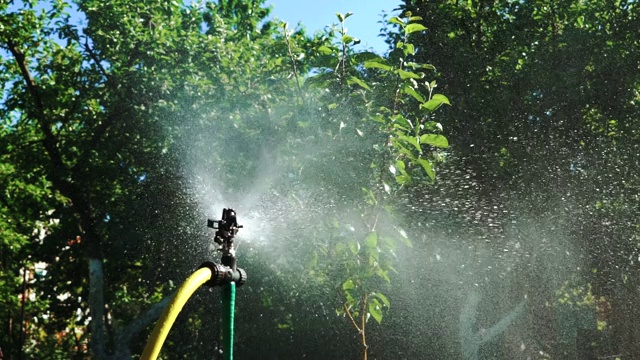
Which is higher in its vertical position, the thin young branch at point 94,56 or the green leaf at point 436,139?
the thin young branch at point 94,56

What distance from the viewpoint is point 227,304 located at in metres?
2.99

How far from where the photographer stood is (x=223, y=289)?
3113 mm

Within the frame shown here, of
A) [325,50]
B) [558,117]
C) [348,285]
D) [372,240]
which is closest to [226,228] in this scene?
[372,240]

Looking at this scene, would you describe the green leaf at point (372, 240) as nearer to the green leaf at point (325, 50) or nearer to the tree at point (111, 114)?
the green leaf at point (325, 50)

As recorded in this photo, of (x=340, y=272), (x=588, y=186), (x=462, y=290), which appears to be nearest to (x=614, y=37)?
(x=588, y=186)

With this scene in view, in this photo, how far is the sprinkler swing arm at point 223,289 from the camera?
9.39 ft

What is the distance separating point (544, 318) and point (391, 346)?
3.48 meters

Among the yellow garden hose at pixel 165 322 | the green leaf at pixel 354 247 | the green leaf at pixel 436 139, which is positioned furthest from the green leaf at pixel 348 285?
the yellow garden hose at pixel 165 322

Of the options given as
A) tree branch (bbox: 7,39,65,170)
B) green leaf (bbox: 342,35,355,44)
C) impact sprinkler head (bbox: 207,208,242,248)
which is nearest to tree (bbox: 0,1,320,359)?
tree branch (bbox: 7,39,65,170)

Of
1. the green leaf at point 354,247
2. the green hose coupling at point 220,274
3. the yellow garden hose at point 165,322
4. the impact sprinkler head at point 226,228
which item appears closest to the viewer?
the yellow garden hose at point 165,322

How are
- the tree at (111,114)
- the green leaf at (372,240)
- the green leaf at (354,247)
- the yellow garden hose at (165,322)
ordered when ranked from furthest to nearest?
the tree at (111,114) < the green leaf at (354,247) < the green leaf at (372,240) < the yellow garden hose at (165,322)

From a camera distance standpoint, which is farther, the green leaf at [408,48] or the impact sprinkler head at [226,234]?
the green leaf at [408,48]

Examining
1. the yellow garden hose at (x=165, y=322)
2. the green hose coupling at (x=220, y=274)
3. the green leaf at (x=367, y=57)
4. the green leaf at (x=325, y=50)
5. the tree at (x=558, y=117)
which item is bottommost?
the yellow garden hose at (x=165, y=322)

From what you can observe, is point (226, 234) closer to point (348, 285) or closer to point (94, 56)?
point (348, 285)
